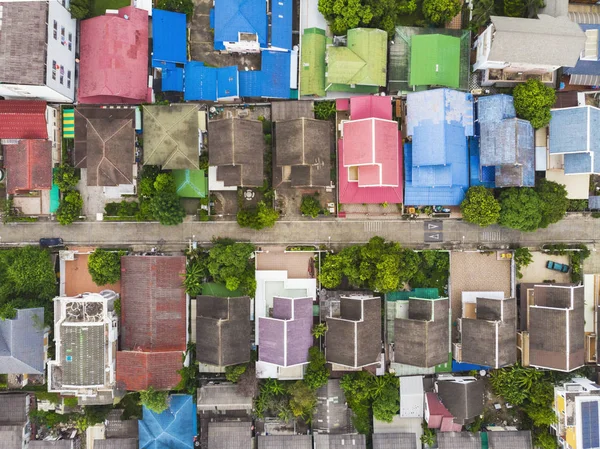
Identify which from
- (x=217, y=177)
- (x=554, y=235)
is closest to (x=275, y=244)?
(x=217, y=177)

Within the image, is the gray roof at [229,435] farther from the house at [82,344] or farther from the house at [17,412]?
the house at [17,412]

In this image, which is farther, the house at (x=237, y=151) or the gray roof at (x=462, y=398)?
the gray roof at (x=462, y=398)

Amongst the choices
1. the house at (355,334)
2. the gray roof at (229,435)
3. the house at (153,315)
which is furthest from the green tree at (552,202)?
the gray roof at (229,435)

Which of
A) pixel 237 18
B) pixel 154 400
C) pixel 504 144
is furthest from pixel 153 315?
pixel 504 144

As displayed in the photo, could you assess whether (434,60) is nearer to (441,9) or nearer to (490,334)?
(441,9)

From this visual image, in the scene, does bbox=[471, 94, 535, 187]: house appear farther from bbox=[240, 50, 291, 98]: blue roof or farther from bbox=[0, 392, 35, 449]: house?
bbox=[0, 392, 35, 449]: house
